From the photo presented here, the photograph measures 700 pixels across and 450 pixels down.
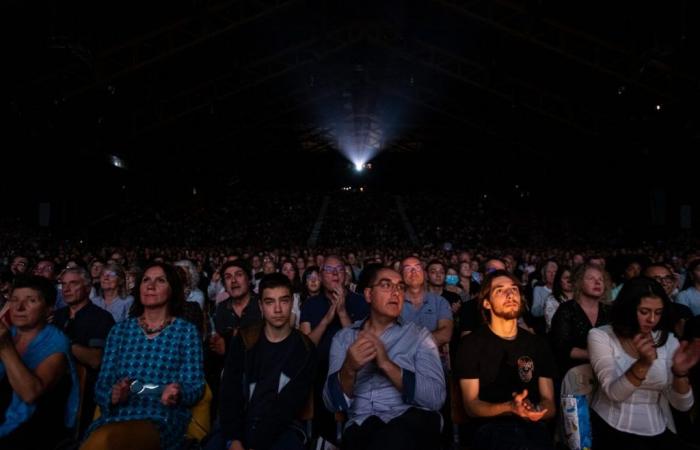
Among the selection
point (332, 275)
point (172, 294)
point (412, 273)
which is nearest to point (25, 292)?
point (172, 294)

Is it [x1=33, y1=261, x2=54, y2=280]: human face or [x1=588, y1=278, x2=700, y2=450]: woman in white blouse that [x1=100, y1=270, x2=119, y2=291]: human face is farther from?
[x1=588, y1=278, x2=700, y2=450]: woman in white blouse

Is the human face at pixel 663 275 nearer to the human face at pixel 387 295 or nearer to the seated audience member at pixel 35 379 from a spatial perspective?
the human face at pixel 387 295

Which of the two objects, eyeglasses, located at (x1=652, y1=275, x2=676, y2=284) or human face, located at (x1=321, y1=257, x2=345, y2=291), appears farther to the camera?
eyeglasses, located at (x1=652, y1=275, x2=676, y2=284)

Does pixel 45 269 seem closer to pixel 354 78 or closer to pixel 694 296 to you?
pixel 694 296

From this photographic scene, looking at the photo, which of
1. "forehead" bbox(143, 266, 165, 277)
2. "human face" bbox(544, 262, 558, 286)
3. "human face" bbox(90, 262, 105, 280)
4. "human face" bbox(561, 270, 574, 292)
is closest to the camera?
"forehead" bbox(143, 266, 165, 277)

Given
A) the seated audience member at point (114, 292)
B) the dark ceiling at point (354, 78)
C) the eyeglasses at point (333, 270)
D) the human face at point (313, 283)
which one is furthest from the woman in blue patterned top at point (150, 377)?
the dark ceiling at point (354, 78)

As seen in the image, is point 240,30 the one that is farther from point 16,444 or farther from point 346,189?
point 346,189

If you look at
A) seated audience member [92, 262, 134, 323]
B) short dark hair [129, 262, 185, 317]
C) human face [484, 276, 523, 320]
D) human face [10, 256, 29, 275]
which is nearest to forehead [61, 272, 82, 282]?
seated audience member [92, 262, 134, 323]

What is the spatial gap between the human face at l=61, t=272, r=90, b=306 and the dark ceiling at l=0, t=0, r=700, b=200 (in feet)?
29.3

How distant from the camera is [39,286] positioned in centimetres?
325

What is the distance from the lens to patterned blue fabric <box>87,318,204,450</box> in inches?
122

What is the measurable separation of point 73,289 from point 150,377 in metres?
1.62

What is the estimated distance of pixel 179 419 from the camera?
3180 mm

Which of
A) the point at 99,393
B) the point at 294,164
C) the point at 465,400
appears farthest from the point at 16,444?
the point at 294,164
